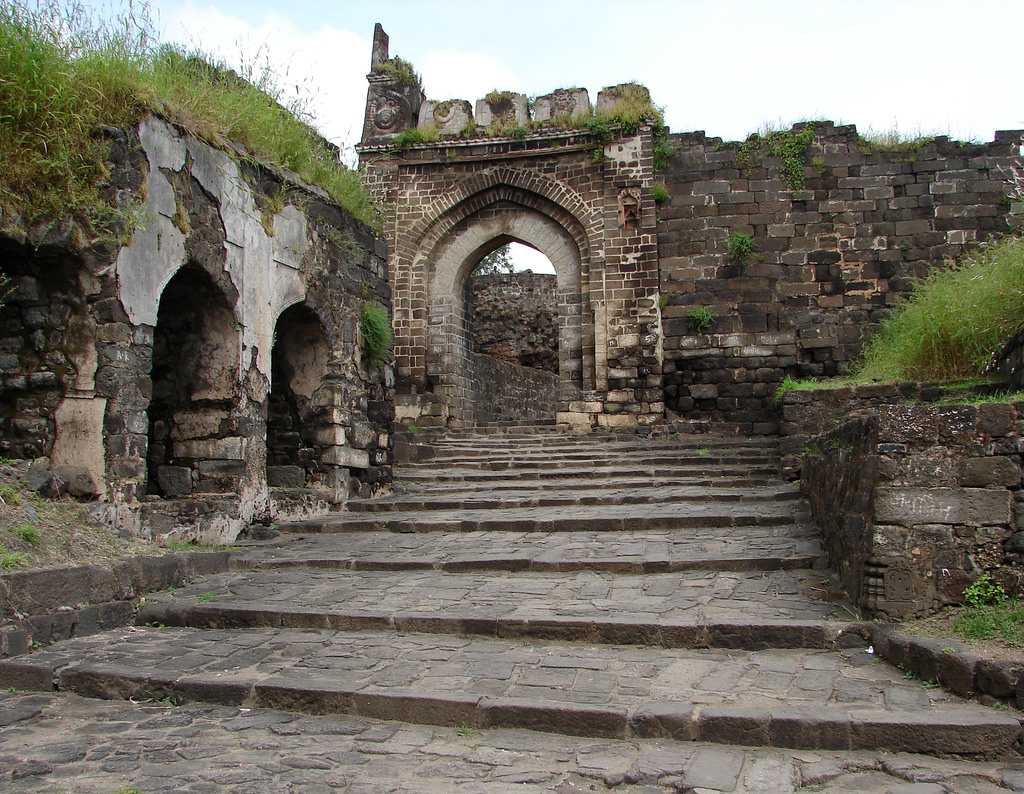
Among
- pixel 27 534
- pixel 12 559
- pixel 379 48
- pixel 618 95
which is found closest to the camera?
pixel 12 559

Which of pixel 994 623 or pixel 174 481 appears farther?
pixel 174 481

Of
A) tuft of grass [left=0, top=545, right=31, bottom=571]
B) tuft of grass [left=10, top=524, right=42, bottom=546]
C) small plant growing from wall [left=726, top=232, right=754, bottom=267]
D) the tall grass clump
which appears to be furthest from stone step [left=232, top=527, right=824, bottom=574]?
small plant growing from wall [left=726, top=232, right=754, bottom=267]

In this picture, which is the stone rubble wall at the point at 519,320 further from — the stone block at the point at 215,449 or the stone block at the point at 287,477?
the stone block at the point at 215,449

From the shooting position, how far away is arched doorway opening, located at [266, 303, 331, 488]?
8.70m

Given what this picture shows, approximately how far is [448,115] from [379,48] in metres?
2.15

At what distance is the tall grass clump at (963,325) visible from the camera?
24.8 feet

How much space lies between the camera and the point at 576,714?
3.65m

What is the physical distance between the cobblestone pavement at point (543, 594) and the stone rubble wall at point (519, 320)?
661 inches

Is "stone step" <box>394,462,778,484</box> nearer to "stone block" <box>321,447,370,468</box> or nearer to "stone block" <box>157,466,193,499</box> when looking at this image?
"stone block" <box>321,447,370,468</box>

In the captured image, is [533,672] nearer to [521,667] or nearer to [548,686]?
[521,667]

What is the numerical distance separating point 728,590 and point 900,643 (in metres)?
1.41

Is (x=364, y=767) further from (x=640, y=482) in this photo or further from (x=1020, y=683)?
(x=640, y=482)

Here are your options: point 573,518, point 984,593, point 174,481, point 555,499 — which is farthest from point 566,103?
point 984,593

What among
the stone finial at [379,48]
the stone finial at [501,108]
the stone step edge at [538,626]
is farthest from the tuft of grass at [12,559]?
the stone finial at [379,48]
